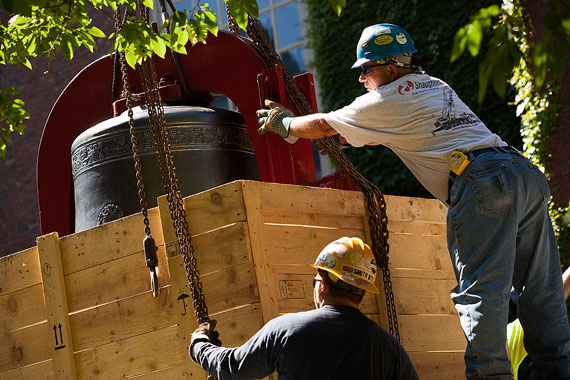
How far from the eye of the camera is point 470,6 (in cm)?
1152

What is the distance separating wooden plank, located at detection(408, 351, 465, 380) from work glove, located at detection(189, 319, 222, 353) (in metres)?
1.29

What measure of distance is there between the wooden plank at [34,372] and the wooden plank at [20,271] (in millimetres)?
461

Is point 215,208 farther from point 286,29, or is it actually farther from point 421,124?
point 286,29

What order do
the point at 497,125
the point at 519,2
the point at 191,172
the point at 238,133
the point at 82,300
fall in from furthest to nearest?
the point at 497,125, the point at 519,2, the point at 238,133, the point at 191,172, the point at 82,300

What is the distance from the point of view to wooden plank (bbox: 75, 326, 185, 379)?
439 cm

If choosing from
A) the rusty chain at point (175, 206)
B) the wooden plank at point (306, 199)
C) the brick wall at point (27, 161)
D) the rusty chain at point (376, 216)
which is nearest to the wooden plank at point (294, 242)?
the wooden plank at point (306, 199)

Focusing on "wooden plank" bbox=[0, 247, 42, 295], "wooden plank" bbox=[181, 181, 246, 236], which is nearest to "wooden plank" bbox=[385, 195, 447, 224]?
"wooden plank" bbox=[181, 181, 246, 236]

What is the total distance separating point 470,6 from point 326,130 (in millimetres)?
7752

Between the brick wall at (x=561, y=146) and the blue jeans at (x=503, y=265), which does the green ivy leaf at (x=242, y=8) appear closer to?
the blue jeans at (x=503, y=265)

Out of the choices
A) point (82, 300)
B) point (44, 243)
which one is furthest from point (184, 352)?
point (44, 243)

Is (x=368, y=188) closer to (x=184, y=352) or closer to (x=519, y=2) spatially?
(x=184, y=352)

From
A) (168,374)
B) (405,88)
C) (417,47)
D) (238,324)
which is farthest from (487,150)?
(417,47)

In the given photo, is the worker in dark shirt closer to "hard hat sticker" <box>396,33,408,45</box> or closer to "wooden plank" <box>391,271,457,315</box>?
"wooden plank" <box>391,271,457,315</box>

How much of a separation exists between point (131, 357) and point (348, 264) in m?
1.45
